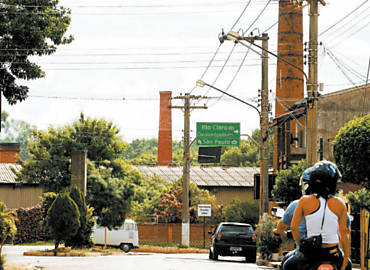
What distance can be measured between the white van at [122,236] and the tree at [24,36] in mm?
17074

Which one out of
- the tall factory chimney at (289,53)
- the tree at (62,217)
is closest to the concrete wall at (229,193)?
the tall factory chimney at (289,53)

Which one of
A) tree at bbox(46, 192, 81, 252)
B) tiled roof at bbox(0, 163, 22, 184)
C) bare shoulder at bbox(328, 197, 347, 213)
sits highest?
tiled roof at bbox(0, 163, 22, 184)

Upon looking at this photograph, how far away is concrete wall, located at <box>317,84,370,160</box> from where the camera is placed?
36031mm

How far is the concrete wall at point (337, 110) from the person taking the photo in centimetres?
3603

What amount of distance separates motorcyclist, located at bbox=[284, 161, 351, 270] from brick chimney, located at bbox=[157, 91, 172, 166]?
2217 inches

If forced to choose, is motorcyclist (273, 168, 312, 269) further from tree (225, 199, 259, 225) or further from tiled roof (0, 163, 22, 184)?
tiled roof (0, 163, 22, 184)

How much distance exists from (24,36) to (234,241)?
12.1 m

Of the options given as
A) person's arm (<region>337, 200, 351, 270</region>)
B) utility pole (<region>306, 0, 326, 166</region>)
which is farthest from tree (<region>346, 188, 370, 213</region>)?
person's arm (<region>337, 200, 351, 270</region>)

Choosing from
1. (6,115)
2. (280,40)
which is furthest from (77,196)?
(6,115)

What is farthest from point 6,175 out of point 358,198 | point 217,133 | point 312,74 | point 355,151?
point 312,74

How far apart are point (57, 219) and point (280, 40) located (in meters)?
28.0

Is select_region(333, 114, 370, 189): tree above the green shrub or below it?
above

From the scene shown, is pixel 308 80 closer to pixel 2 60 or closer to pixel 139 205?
pixel 2 60

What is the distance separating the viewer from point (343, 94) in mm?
37250
